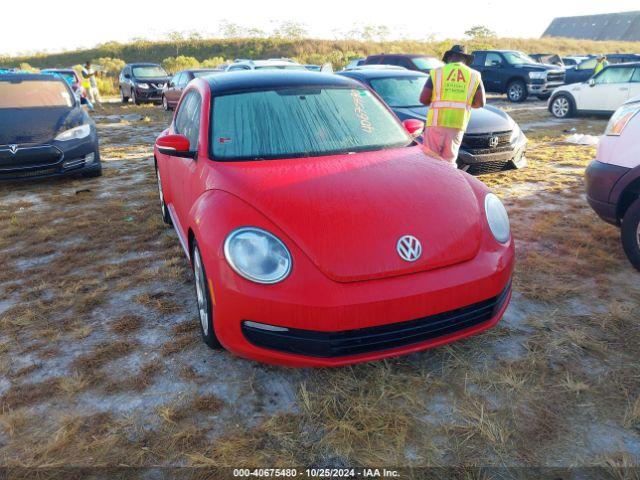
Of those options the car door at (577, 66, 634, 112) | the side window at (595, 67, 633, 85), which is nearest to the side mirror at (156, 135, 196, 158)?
the car door at (577, 66, 634, 112)

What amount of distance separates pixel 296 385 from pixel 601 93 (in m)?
12.7

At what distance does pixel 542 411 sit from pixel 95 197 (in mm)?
5904

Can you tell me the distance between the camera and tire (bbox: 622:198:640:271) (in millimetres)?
3678

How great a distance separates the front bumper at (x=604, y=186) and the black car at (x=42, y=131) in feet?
21.2

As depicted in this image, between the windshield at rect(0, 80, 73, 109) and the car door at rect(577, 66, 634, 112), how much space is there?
12032mm

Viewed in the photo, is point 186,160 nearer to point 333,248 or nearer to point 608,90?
point 333,248

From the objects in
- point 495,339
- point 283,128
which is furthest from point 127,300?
point 495,339

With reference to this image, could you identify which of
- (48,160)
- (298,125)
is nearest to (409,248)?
(298,125)

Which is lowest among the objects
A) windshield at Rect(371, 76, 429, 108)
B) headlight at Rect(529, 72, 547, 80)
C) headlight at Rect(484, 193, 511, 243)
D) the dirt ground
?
the dirt ground

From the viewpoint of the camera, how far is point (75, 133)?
6.81m

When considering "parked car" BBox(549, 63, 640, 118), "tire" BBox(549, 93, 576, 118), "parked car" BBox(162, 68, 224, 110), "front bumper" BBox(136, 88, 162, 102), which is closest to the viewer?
"parked car" BBox(549, 63, 640, 118)

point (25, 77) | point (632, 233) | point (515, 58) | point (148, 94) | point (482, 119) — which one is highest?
point (25, 77)

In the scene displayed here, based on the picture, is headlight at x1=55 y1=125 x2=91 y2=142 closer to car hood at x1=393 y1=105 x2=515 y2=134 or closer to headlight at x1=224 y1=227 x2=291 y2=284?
car hood at x1=393 y1=105 x2=515 y2=134

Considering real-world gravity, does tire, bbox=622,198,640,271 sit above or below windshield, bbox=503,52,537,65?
below
